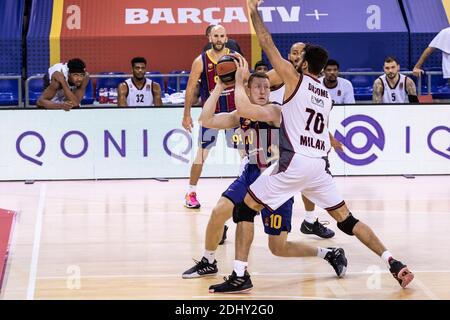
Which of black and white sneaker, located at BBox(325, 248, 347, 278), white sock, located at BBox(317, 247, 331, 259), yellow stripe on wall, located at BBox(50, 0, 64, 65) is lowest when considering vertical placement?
black and white sneaker, located at BBox(325, 248, 347, 278)

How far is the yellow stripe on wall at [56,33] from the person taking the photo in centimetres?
1984

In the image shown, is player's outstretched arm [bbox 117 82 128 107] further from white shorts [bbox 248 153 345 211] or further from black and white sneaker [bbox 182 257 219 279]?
white shorts [bbox 248 153 345 211]

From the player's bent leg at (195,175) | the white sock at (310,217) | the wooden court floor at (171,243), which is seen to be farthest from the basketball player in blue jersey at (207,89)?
the white sock at (310,217)

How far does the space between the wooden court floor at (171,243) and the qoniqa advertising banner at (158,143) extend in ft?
0.78

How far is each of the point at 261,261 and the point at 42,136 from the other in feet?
20.0

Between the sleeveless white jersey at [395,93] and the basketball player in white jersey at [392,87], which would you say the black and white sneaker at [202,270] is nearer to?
the basketball player in white jersey at [392,87]

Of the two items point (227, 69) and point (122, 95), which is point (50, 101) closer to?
point (122, 95)

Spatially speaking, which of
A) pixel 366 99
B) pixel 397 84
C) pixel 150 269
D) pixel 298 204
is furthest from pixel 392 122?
pixel 150 269

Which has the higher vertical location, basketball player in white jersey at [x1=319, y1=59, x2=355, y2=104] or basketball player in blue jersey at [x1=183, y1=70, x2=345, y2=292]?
basketball player in white jersey at [x1=319, y1=59, x2=355, y2=104]

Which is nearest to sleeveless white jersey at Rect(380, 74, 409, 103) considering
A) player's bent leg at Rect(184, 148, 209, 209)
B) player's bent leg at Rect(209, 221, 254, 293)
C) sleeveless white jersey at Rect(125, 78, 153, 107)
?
sleeveless white jersey at Rect(125, 78, 153, 107)

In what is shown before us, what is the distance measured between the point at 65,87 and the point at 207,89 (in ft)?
10.6

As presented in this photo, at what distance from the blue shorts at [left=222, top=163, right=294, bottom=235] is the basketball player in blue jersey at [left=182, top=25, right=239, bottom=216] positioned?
276 cm

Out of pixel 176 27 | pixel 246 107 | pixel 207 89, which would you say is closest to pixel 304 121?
pixel 246 107

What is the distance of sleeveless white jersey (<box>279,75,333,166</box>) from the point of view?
822 centimetres
